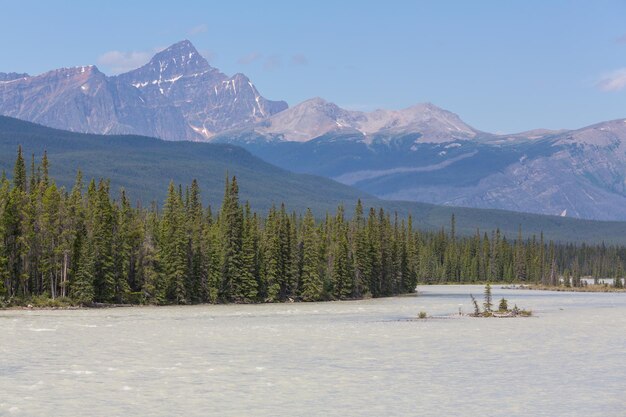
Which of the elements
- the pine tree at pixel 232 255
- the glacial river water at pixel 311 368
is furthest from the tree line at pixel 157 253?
the glacial river water at pixel 311 368

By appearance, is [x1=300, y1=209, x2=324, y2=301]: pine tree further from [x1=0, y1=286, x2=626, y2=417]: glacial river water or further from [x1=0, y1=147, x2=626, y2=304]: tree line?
[x1=0, y1=286, x2=626, y2=417]: glacial river water

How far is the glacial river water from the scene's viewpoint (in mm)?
39562

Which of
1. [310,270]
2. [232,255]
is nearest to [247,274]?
[232,255]

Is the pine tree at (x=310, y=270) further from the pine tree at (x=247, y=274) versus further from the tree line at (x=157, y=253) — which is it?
the pine tree at (x=247, y=274)

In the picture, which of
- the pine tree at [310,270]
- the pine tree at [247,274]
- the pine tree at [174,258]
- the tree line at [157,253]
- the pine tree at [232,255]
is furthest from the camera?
the pine tree at [310,270]

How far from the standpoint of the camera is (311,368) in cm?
5228

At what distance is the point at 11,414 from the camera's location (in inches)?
1457

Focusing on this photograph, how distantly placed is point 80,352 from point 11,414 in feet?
74.6

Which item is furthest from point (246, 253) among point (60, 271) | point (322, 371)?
point (322, 371)

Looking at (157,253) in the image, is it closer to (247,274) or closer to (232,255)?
(232,255)

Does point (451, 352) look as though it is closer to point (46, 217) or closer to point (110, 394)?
point (110, 394)

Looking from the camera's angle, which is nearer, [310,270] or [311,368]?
[311,368]

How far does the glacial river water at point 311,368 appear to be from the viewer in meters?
39.6

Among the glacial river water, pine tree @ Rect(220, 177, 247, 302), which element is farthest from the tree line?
the glacial river water
